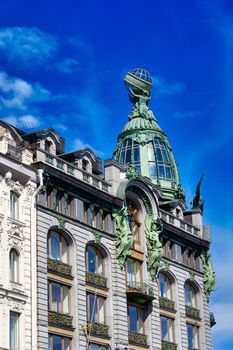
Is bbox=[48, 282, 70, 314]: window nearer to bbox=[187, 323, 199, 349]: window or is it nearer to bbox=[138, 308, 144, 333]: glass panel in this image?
bbox=[138, 308, 144, 333]: glass panel

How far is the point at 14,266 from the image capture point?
221 feet

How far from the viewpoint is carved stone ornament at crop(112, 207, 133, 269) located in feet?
258

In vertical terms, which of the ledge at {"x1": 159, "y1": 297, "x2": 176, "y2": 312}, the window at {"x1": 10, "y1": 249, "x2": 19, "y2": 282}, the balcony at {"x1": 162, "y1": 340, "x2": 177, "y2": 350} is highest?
the ledge at {"x1": 159, "y1": 297, "x2": 176, "y2": 312}

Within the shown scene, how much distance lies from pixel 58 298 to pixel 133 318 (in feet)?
34.8

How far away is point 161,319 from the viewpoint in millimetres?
83438

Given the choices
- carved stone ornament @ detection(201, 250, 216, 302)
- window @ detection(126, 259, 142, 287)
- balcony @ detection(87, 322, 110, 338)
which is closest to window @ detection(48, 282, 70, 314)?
balcony @ detection(87, 322, 110, 338)

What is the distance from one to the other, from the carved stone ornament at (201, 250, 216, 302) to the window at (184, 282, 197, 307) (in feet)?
6.11

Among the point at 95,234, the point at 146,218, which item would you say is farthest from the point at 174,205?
the point at 95,234

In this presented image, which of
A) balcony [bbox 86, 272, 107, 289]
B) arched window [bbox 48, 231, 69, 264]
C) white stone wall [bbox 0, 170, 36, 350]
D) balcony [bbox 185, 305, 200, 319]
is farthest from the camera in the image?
balcony [bbox 185, 305, 200, 319]

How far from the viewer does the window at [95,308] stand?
74188mm

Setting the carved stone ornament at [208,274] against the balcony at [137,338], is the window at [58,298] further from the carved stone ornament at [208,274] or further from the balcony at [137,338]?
the carved stone ornament at [208,274]

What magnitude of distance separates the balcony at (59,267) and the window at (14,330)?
583 centimetres

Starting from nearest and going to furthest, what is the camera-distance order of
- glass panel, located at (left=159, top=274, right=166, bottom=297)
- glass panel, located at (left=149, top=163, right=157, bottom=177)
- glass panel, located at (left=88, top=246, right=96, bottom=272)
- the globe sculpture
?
1. glass panel, located at (left=88, top=246, right=96, bottom=272)
2. glass panel, located at (left=159, top=274, right=166, bottom=297)
3. glass panel, located at (left=149, top=163, right=157, bottom=177)
4. the globe sculpture

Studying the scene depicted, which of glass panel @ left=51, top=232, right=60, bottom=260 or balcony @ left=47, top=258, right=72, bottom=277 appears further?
glass panel @ left=51, top=232, right=60, bottom=260
